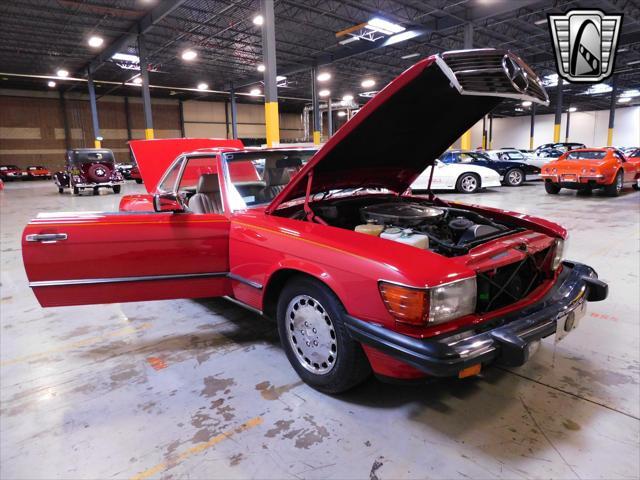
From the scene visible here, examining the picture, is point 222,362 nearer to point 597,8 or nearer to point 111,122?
point 597,8

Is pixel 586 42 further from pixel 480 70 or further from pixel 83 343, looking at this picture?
pixel 83 343

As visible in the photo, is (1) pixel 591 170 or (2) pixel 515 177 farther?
(2) pixel 515 177

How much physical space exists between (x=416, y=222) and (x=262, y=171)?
1.36 metres

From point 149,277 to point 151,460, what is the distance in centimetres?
112

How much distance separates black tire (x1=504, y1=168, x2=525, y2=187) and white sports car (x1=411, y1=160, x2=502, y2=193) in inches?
97.6

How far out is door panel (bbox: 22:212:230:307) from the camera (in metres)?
2.40

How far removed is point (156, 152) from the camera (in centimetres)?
541

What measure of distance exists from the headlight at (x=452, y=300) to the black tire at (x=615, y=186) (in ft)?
35.7

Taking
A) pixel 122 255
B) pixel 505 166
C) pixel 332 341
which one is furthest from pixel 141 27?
pixel 332 341

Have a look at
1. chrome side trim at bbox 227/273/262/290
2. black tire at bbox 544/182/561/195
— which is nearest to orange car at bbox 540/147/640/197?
black tire at bbox 544/182/561/195

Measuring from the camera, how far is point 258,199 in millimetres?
2848

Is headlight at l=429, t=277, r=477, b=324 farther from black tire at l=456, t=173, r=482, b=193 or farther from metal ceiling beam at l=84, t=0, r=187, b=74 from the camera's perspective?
metal ceiling beam at l=84, t=0, r=187, b=74

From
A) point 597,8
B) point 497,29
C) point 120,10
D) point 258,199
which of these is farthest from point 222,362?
point 497,29

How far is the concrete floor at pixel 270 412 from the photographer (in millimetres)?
1688
